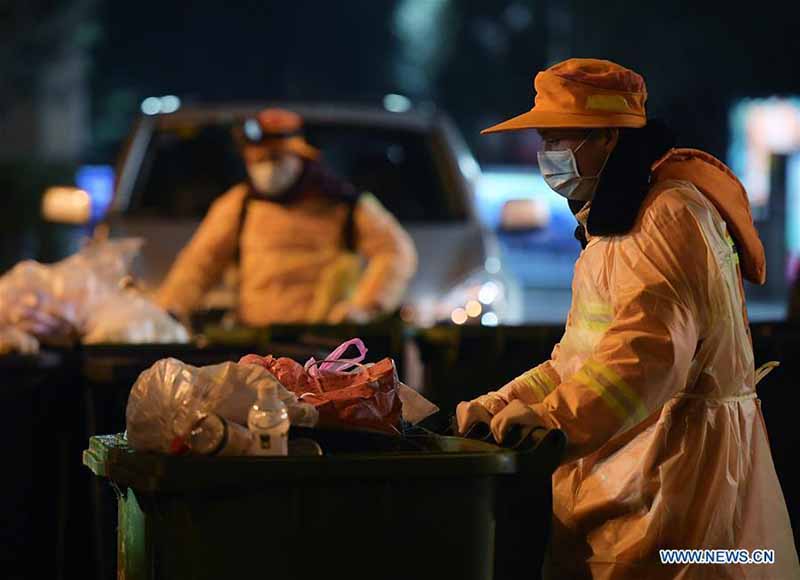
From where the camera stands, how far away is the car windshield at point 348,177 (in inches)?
414

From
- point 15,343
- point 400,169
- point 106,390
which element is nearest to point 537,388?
point 106,390

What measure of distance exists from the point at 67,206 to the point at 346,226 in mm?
1912

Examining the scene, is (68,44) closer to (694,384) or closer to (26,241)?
(26,241)

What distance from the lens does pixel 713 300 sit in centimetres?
439

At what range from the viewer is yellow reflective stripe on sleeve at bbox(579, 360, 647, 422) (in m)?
4.22

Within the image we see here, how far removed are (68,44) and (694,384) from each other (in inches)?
1146

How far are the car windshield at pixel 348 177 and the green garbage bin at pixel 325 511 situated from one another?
20.6 feet

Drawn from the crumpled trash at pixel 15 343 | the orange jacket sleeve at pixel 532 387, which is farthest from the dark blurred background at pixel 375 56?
the orange jacket sleeve at pixel 532 387

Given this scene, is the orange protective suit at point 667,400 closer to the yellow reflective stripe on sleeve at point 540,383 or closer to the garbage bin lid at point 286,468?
the yellow reflective stripe on sleeve at point 540,383

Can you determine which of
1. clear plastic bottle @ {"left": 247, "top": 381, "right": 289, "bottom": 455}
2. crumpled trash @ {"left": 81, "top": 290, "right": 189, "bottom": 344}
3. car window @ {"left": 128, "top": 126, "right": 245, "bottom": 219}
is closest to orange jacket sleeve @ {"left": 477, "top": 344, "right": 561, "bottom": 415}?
clear plastic bottle @ {"left": 247, "top": 381, "right": 289, "bottom": 455}

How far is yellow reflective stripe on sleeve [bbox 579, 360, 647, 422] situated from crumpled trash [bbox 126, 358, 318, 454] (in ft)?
2.07

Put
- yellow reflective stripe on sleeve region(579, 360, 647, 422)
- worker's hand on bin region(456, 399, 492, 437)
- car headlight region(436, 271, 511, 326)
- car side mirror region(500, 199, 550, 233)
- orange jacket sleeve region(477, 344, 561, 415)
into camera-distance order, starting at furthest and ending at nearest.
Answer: car side mirror region(500, 199, 550, 233) → car headlight region(436, 271, 511, 326) → orange jacket sleeve region(477, 344, 561, 415) → worker's hand on bin region(456, 399, 492, 437) → yellow reflective stripe on sleeve region(579, 360, 647, 422)

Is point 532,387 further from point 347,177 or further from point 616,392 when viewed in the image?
point 347,177

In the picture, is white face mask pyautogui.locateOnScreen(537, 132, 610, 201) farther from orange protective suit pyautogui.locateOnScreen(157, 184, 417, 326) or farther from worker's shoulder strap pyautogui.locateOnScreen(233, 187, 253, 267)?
worker's shoulder strap pyautogui.locateOnScreen(233, 187, 253, 267)
